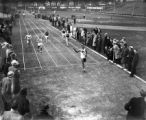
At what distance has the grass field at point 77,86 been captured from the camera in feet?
31.1

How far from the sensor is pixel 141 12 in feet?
251

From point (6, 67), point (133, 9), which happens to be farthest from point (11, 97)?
point (133, 9)

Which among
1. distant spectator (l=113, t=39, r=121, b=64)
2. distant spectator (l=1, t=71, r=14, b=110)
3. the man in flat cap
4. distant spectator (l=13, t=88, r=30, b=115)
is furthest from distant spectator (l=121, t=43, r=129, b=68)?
distant spectator (l=13, t=88, r=30, b=115)

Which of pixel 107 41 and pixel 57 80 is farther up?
pixel 107 41

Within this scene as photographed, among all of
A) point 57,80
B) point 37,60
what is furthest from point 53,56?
point 57,80

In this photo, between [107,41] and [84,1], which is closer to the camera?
[107,41]

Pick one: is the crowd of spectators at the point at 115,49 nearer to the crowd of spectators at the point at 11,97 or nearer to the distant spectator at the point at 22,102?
the crowd of spectators at the point at 11,97

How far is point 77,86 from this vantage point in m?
12.3

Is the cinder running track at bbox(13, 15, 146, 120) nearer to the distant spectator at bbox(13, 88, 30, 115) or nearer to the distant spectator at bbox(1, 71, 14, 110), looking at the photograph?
the distant spectator at bbox(13, 88, 30, 115)

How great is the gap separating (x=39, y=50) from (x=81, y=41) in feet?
20.6

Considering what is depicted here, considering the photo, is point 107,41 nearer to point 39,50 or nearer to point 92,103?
point 39,50

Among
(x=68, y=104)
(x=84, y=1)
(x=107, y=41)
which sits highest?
(x=84, y=1)

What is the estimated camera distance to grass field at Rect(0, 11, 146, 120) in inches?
374

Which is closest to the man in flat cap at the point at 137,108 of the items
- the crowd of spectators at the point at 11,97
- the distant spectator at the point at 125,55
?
the crowd of spectators at the point at 11,97
